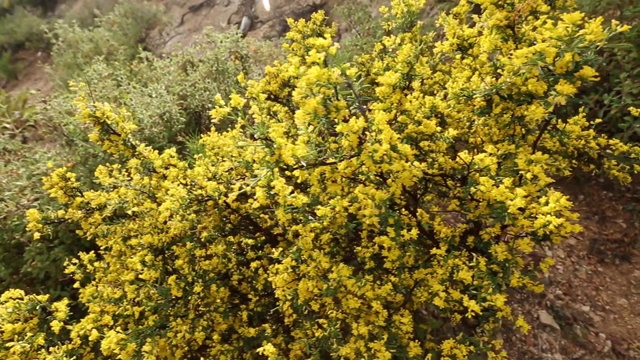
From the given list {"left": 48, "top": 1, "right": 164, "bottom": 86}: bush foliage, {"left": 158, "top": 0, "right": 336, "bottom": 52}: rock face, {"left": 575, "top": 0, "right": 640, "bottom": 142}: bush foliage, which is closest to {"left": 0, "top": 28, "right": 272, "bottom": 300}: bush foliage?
{"left": 48, "top": 1, "right": 164, "bottom": 86}: bush foliage

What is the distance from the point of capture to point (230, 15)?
12758mm

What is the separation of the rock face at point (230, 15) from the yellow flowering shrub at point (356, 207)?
26.1 ft

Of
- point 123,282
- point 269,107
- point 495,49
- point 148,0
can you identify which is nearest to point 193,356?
point 123,282

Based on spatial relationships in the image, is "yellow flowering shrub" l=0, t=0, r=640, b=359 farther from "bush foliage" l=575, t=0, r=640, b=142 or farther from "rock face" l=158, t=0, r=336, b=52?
"rock face" l=158, t=0, r=336, b=52

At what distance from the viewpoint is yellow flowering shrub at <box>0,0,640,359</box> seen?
2857 millimetres

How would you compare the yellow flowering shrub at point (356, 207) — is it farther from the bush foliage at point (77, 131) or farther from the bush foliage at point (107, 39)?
the bush foliage at point (107, 39)

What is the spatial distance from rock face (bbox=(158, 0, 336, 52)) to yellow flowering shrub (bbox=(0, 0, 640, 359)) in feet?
26.1

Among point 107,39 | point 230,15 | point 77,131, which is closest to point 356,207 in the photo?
point 77,131

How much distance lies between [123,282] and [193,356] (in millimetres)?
989

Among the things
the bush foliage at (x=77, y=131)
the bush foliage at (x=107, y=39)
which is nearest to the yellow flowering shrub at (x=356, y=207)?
the bush foliage at (x=77, y=131)

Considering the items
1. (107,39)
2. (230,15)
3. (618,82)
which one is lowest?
(618,82)

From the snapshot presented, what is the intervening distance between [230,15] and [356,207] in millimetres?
11285

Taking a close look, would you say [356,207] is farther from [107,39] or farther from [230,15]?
[230,15]

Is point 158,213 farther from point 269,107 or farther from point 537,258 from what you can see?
point 537,258
